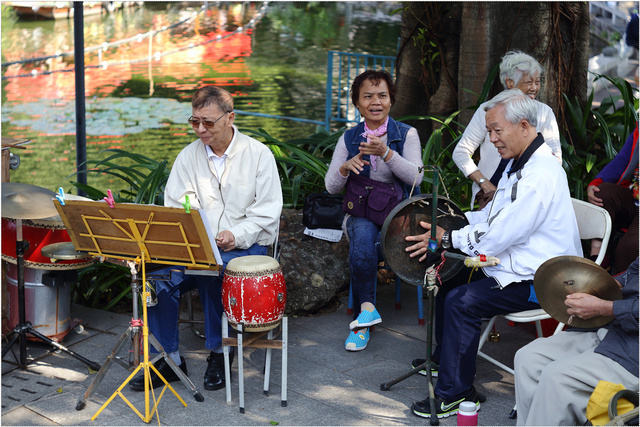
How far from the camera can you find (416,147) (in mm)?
4480

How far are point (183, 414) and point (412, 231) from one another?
1.48 m

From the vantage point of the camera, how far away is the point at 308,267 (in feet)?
16.2

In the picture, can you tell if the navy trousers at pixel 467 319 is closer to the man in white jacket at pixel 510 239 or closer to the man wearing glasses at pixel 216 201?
the man in white jacket at pixel 510 239

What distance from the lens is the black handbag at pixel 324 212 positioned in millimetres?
4691

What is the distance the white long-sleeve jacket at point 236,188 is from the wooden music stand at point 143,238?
0.61 metres

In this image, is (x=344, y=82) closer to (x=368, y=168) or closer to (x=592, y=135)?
(x=592, y=135)

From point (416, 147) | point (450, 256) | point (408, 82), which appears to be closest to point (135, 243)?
point (450, 256)

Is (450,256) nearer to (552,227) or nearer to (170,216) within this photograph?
(552,227)

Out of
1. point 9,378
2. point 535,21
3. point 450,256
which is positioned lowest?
point 9,378

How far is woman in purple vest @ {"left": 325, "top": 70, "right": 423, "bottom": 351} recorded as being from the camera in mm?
4363

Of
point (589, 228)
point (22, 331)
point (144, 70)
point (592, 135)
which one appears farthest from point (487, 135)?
point (144, 70)

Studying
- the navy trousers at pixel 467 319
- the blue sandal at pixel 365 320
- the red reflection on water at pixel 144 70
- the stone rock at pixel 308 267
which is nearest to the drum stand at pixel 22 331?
the stone rock at pixel 308 267

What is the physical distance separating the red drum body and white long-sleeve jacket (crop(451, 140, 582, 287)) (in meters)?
2.28

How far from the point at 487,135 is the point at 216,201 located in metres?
1.82
